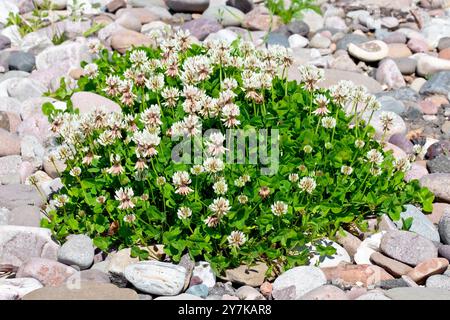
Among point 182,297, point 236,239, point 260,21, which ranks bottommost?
point 260,21

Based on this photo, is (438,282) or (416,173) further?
(416,173)

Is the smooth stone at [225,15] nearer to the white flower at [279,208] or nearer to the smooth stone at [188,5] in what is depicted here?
the smooth stone at [188,5]

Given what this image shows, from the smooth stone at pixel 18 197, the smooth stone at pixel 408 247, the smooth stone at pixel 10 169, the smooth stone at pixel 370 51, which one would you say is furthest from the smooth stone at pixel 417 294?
the smooth stone at pixel 370 51

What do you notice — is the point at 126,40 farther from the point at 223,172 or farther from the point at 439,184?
the point at 439,184

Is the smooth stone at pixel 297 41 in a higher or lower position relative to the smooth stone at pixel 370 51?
lower


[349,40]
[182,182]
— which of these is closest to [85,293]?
[182,182]

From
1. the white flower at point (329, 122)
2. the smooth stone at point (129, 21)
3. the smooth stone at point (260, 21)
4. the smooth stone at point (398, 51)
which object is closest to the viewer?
the white flower at point (329, 122)

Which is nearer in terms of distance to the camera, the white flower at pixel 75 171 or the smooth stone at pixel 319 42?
the white flower at pixel 75 171
